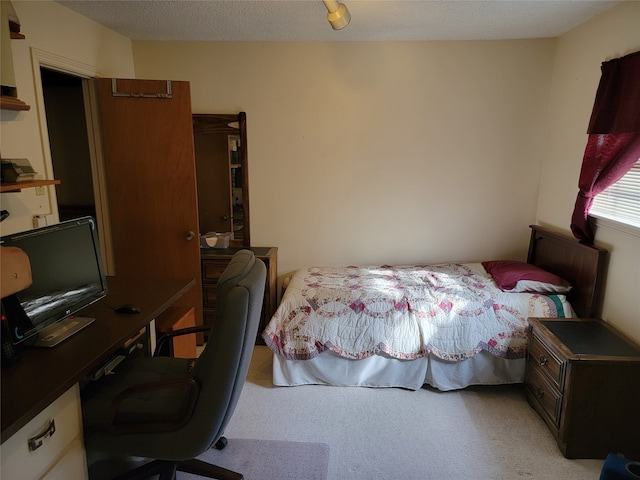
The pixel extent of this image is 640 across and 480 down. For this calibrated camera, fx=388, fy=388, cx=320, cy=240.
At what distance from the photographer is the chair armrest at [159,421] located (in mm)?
1399

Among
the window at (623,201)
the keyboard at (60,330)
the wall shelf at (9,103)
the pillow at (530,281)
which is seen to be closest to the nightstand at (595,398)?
the pillow at (530,281)

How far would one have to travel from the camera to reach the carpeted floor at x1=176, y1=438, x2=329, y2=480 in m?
1.91

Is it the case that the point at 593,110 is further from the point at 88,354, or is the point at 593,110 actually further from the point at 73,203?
the point at 73,203

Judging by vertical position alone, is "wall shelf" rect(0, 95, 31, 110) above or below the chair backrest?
above

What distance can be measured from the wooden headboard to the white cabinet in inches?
111

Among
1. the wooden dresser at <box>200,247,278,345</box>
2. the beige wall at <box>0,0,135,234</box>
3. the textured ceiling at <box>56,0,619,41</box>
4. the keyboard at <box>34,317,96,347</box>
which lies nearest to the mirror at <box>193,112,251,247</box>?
the wooden dresser at <box>200,247,278,345</box>

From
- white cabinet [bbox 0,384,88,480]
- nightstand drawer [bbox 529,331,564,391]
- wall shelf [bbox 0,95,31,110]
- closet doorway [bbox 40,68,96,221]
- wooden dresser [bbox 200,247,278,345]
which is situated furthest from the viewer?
closet doorway [bbox 40,68,96,221]

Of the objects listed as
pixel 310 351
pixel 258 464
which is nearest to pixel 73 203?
pixel 310 351

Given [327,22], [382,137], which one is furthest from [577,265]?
[327,22]

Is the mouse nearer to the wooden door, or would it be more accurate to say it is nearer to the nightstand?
the wooden door

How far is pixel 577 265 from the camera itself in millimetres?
2625

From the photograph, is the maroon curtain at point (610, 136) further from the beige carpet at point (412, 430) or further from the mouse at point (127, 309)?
the mouse at point (127, 309)

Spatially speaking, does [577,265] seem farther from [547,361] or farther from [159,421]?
[159,421]

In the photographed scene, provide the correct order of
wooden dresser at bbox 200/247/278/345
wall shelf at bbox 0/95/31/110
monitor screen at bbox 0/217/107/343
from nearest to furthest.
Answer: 1. monitor screen at bbox 0/217/107/343
2. wall shelf at bbox 0/95/31/110
3. wooden dresser at bbox 200/247/278/345
